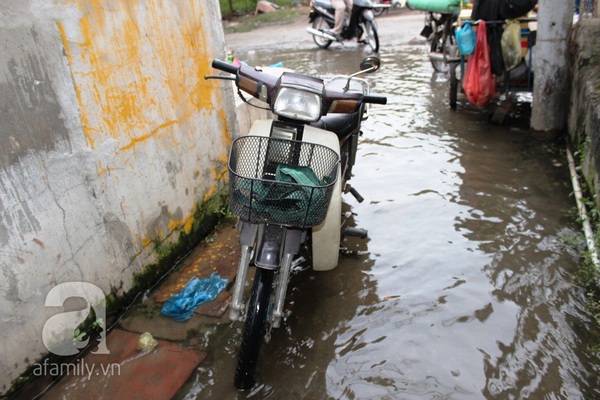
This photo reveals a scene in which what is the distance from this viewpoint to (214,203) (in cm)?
394

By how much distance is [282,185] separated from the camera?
7.10 feet

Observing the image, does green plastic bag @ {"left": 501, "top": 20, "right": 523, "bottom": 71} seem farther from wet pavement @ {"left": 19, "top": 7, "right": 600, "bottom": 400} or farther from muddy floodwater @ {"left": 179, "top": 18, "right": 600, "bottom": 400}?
wet pavement @ {"left": 19, "top": 7, "right": 600, "bottom": 400}

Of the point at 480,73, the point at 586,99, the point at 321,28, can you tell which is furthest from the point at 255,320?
the point at 321,28

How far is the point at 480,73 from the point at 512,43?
0.45m

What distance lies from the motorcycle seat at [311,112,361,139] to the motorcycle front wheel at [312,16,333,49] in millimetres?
8575

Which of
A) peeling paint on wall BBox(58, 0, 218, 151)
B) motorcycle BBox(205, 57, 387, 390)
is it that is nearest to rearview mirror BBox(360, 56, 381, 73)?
motorcycle BBox(205, 57, 387, 390)

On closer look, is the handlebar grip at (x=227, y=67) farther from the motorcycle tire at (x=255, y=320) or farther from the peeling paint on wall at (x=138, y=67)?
the motorcycle tire at (x=255, y=320)

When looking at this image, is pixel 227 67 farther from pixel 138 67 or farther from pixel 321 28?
pixel 321 28

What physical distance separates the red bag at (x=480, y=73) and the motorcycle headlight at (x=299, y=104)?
12.1ft

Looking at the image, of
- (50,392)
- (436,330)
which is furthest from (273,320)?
(50,392)

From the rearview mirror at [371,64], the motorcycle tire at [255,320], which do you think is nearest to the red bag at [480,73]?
the rearview mirror at [371,64]

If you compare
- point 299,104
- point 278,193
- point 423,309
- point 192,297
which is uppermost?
point 299,104
